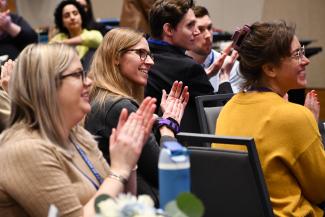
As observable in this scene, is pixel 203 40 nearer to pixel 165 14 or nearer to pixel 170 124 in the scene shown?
pixel 165 14

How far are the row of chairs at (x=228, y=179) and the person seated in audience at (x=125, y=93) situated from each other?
0.40m

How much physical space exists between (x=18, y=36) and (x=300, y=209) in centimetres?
306

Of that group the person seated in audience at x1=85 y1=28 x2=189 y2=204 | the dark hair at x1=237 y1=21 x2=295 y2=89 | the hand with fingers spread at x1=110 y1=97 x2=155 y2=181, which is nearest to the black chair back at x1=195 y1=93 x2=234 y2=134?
the person seated in audience at x1=85 y1=28 x2=189 y2=204

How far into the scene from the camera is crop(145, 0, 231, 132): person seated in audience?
3580 millimetres

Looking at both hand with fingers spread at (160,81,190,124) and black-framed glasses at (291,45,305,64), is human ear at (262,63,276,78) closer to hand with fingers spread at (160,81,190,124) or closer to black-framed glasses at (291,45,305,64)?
black-framed glasses at (291,45,305,64)

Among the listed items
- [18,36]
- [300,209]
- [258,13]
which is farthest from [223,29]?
[300,209]

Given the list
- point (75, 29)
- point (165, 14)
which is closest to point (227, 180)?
point (165, 14)

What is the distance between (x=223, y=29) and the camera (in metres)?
7.58

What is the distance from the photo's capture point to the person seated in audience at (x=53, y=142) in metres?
1.94

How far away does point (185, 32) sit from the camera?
3859 millimetres

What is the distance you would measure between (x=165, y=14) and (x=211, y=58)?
619 mm

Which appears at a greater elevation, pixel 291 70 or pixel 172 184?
pixel 172 184

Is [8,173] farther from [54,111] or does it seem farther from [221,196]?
[221,196]

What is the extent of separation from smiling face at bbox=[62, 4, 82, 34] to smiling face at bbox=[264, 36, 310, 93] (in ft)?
11.4
